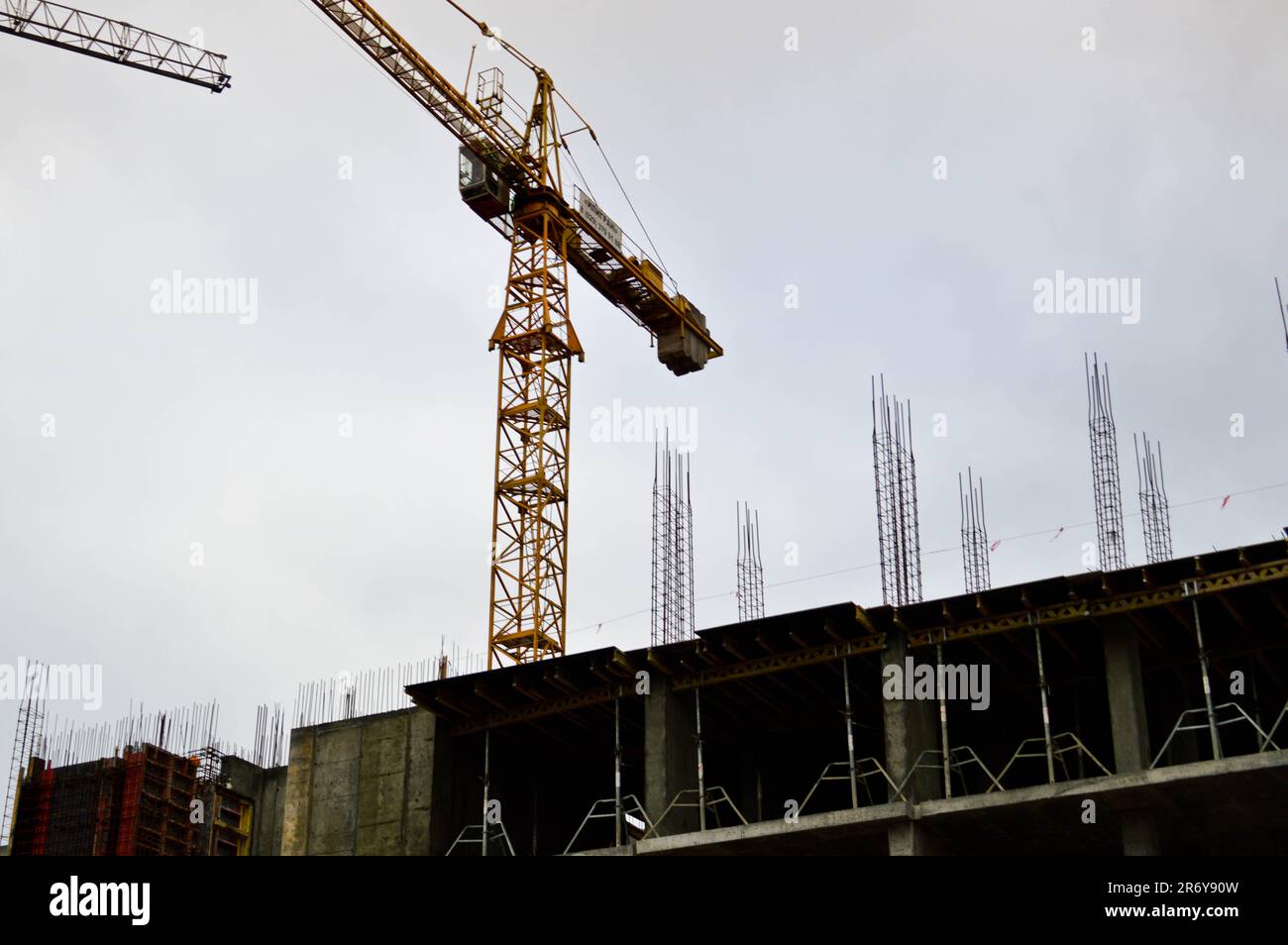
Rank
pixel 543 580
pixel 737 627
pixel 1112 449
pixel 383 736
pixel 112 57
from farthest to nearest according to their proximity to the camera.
Answer: pixel 112 57 → pixel 543 580 → pixel 1112 449 → pixel 383 736 → pixel 737 627

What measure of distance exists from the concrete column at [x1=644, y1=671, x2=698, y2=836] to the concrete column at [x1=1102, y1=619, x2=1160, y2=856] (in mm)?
9123

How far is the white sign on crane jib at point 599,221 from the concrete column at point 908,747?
3028cm

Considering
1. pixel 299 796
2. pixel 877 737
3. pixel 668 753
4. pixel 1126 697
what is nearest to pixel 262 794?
pixel 299 796

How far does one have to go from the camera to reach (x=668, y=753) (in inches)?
1442

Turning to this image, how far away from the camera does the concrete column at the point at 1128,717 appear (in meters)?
32.0

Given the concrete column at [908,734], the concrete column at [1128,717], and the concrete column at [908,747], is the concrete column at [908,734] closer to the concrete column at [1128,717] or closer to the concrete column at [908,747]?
the concrete column at [908,747]

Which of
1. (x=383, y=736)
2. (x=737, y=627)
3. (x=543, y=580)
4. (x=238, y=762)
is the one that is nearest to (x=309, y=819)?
(x=383, y=736)

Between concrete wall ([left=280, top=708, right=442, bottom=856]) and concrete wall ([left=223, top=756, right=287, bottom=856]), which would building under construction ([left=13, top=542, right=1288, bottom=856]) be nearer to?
concrete wall ([left=280, top=708, right=442, bottom=856])

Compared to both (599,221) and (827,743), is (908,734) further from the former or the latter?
(599,221)

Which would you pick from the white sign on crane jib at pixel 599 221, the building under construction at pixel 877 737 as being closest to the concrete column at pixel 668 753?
the building under construction at pixel 877 737

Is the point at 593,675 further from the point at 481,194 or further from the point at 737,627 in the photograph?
the point at 481,194

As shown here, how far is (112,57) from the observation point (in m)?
66.4

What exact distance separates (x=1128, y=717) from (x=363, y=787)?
17910 millimetres
